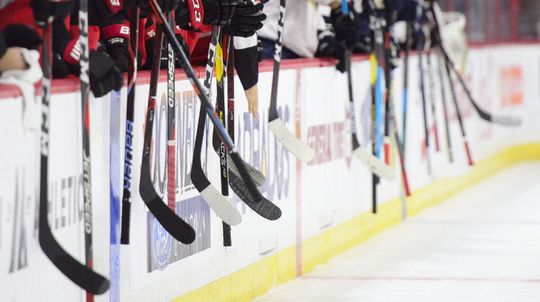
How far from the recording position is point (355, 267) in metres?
6.41

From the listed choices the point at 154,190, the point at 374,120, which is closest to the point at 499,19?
the point at 374,120

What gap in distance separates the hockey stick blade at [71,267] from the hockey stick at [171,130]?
3.10 feet

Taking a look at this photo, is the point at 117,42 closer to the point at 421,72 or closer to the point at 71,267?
the point at 71,267

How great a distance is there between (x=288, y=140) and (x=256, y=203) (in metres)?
0.91

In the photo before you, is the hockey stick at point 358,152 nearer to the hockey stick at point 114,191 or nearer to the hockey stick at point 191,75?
the hockey stick at point 191,75

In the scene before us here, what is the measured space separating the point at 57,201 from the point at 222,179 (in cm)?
117

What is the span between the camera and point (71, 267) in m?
3.58

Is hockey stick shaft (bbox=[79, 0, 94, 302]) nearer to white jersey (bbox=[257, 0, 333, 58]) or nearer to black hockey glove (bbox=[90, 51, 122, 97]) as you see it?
black hockey glove (bbox=[90, 51, 122, 97])

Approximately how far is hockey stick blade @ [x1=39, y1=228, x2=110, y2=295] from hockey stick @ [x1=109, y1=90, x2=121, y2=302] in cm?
56

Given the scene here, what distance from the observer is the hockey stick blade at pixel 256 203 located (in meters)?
4.59

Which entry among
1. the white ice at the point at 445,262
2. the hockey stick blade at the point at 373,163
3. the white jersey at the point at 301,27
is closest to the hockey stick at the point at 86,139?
the white ice at the point at 445,262

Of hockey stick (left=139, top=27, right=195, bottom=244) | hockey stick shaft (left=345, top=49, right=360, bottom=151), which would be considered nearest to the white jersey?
hockey stick shaft (left=345, top=49, right=360, bottom=151)

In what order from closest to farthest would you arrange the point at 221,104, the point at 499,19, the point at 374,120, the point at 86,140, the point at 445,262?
the point at 86,140, the point at 221,104, the point at 445,262, the point at 374,120, the point at 499,19

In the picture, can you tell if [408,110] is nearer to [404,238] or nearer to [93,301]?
[404,238]
